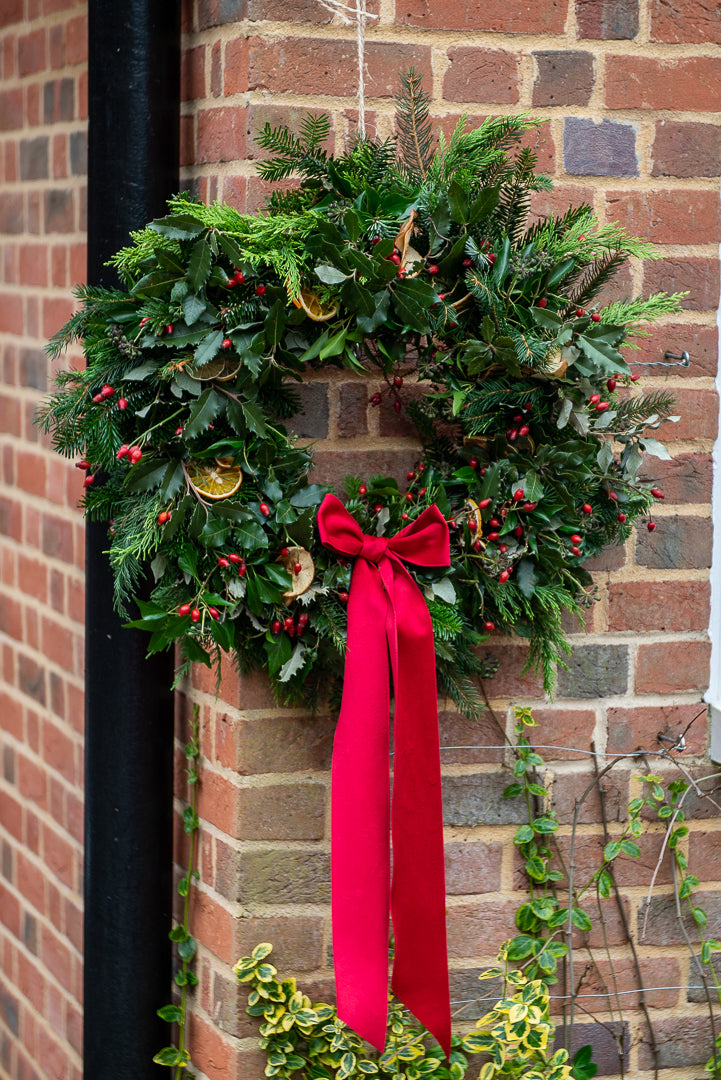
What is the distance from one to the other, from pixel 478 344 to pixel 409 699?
1.57 ft

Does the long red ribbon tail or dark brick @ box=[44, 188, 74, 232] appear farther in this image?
dark brick @ box=[44, 188, 74, 232]

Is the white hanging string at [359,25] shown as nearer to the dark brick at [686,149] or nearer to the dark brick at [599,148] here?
the dark brick at [599,148]

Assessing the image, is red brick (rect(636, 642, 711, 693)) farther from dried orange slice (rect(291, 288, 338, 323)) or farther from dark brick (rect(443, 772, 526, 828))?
dried orange slice (rect(291, 288, 338, 323))

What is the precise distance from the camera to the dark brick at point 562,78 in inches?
67.4

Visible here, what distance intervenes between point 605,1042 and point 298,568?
957 millimetres

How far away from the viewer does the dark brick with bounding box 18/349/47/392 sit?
239 cm

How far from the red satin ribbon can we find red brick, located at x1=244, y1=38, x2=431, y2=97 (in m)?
0.59

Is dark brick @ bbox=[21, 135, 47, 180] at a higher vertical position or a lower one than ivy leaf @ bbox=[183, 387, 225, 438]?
higher

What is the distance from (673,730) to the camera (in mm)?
1873

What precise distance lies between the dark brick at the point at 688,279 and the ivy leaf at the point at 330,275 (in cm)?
58

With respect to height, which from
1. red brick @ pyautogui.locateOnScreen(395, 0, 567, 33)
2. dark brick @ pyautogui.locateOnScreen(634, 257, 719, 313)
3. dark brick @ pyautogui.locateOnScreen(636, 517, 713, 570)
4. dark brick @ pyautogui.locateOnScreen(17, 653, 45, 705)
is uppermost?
red brick @ pyautogui.locateOnScreen(395, 0, 567, 33)

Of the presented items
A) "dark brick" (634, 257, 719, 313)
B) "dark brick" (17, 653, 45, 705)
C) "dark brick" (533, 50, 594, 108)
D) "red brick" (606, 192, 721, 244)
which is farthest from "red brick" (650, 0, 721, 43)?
"dark brick" (17, 653, 45, 705)

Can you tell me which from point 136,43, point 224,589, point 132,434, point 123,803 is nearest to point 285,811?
point 123,803

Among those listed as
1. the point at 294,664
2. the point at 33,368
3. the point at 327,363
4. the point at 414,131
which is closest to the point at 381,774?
the point at 294,664
